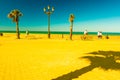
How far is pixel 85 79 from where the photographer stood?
9164 mm

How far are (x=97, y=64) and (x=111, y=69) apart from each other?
4.18 ft

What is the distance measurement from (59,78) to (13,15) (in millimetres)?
37243

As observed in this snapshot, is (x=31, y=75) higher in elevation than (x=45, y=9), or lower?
lower

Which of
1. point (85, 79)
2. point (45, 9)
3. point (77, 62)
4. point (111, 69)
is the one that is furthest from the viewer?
point (45, 9)

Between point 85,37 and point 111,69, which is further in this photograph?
point 85,37

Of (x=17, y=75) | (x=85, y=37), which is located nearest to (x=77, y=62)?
(x=17, y=75)

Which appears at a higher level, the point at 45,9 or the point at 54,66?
the point at 45,9

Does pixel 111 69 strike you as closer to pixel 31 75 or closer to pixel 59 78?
pixel 59 78

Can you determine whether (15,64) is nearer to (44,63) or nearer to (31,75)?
(44,63)

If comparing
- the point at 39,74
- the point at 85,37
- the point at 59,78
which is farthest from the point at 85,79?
the point at 85,37

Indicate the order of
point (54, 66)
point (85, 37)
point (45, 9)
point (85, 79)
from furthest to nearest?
point (45, 9) → point (85, 37) → point (54, 66) → point (85, 79)

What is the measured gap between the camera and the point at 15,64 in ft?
40.0

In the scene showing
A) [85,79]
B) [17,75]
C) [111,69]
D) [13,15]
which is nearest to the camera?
[85,79]

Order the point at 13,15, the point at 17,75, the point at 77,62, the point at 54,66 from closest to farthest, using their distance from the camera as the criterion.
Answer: the point at 17,75 < the point at 54,66 < the point at 77,62 < the point at 13,15
